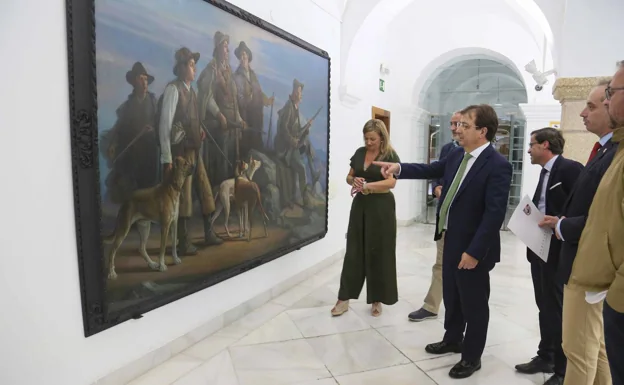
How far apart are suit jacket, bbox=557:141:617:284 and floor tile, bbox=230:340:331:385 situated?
5.98 ft

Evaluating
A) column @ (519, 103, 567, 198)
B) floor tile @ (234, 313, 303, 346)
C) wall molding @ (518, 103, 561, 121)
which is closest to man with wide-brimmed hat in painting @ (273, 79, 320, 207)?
floor tile @ (234, 313, 303, 346)

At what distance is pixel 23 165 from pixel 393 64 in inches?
339

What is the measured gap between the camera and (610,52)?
177 inches

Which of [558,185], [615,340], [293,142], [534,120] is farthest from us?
[534,120]

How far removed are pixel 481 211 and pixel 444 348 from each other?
1.26 m

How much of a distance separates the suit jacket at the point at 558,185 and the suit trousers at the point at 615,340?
123cm

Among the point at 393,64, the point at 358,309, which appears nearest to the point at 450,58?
the point at 393,64

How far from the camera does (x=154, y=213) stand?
3.11 metres

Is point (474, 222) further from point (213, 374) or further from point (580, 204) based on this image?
point (213, 374)

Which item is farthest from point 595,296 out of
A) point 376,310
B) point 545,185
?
point 376,310

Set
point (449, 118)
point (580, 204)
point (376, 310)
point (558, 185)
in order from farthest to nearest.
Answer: point (449, 118) < point (376, 310) < point (558, 185) < point (580, 204)

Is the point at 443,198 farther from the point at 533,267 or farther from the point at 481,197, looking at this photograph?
the point at 533,267

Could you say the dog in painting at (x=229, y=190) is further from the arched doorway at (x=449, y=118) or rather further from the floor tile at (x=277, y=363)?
the arched doorway at (x=449, y=118)

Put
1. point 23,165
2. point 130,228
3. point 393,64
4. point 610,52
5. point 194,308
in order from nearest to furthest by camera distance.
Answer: point 23,165 → point 130,228 → point 194,308 → point 610,52 → point 393,64
